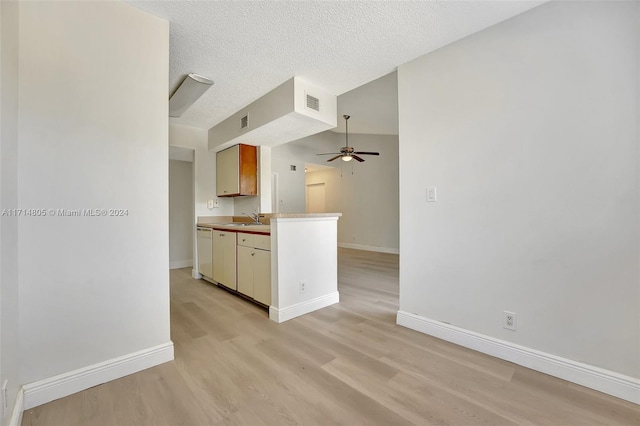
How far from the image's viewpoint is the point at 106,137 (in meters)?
1.64

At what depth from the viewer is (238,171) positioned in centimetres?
398

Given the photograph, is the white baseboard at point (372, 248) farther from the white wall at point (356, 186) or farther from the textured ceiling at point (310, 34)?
the textured ceiling at point (310, 34)

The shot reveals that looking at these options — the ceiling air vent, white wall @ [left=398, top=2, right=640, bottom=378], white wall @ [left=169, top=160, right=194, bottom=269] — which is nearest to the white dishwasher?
white wall @ [left=169, top=160, right=194, bottom=269]

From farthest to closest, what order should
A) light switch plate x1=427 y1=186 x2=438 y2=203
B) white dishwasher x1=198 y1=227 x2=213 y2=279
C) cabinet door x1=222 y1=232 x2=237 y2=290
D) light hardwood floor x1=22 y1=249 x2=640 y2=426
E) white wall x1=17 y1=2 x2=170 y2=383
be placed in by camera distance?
white dishwasher x1=198 y1=227 x2=213 y2=279 → cabinet door x1=222 y1=232 x2=237 y2=290 → light switch plate x1=427 y1=186 x2=438 y2=203 → white wall x1=17 y1=2 x2=170 y2=383 → light hardwood floor x1=22 y1=249 x2=640 y2=426

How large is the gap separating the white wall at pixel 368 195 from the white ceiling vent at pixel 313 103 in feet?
13.9

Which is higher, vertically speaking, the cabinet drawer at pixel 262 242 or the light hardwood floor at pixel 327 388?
the cabinet drawer at pixel 262 242

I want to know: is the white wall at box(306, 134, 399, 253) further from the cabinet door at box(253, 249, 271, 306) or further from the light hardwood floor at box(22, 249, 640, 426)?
the light hardwood floor at box(22, 249, 640, 426)

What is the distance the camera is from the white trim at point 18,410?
1.19 m

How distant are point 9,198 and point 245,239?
191 centimetres

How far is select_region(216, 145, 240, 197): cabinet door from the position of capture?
13.1 ft

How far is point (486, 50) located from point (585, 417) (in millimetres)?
2291

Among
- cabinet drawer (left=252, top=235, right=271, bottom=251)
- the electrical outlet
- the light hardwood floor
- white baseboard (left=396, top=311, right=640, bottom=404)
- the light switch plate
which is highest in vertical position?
the light switch plate

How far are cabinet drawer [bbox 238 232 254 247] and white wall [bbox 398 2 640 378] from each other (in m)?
1.70

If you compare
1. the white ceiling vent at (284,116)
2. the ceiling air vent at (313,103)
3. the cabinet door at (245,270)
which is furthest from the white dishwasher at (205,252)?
the ceiling air vent at (313,103)
